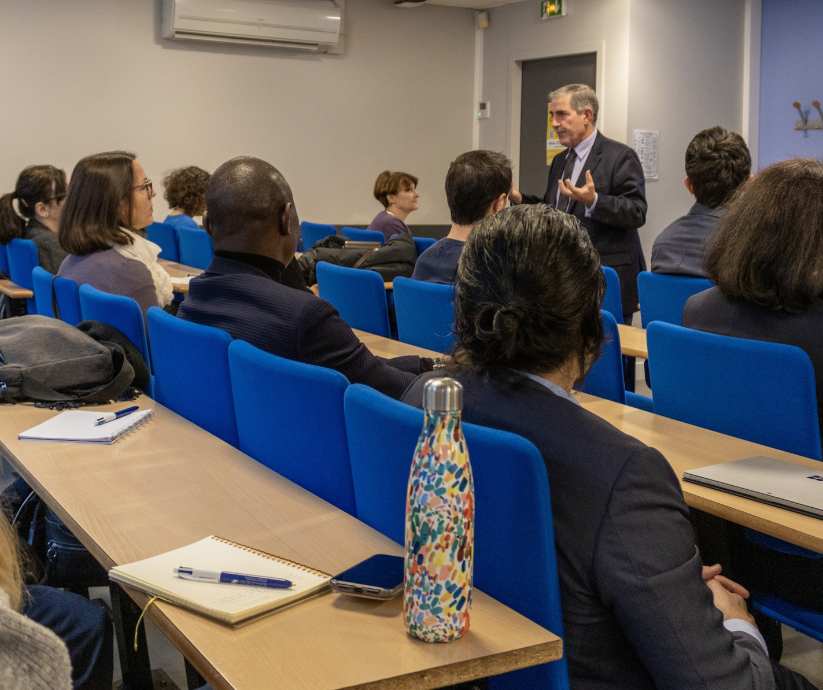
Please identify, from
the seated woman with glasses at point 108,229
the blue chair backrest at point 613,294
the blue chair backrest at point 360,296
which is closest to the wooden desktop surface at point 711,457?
the blue chair backrest at point 613,294

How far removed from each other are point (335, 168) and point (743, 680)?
330 inches

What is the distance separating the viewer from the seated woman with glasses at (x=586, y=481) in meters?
1.29

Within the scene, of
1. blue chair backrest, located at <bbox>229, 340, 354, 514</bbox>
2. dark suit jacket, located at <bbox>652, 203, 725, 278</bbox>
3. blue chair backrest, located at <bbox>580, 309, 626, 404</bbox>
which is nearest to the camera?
blue chair backrest, located at <bbox>229, 340, 354, 514</bbox>

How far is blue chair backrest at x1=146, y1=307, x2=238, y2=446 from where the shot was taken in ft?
7.82

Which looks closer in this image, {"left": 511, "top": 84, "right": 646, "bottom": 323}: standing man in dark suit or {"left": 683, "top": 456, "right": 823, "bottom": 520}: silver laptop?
{"left": 683, "top": 456, "right": 823, "bottom": 520}: silver laptop

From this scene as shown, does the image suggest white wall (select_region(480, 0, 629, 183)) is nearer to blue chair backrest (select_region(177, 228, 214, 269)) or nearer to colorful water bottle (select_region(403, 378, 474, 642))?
blue chair backrest (select_region(177, 228, 214, 269))

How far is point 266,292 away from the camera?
2535 millimetres

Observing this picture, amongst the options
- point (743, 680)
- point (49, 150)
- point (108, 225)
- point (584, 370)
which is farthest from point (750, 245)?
point (49, 150)

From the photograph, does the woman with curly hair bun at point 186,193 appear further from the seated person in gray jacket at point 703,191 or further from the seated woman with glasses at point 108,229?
the seated person in gray jacket at point 703,191

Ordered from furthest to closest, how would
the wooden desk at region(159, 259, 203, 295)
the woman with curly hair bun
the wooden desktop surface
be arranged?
the woman with curly hair bun → the wooden desk at region(159, 259, 203, 295) → the wooden desktop surface

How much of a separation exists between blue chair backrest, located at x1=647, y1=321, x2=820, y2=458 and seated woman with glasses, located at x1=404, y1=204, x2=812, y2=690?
2.23 feet

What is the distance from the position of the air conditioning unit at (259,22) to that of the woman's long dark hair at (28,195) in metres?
3.15

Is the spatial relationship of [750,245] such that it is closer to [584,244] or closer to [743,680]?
[584,244]

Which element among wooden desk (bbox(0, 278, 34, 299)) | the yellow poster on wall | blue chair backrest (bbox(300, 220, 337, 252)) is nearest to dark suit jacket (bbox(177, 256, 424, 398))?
wooden desk (bbox(0, 278, 34, 299))
